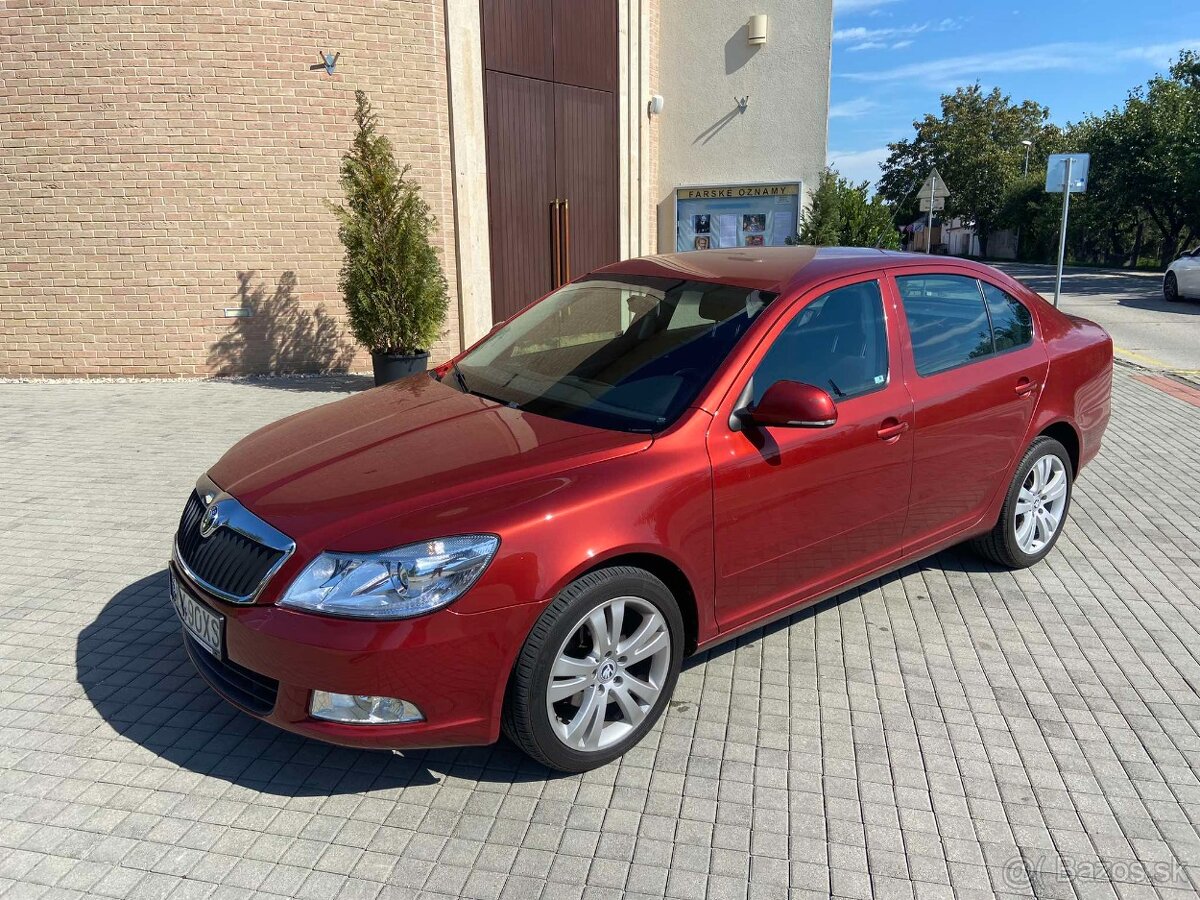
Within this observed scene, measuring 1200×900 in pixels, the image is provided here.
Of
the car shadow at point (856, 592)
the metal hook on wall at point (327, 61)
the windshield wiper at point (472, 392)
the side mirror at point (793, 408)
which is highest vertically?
the metal hook on wall at point (327, 61)

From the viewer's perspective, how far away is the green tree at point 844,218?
1351 cm

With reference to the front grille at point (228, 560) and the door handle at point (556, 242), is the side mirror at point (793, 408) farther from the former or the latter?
the door handle at point (556, 242)

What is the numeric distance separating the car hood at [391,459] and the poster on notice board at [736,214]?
1164 centimetres

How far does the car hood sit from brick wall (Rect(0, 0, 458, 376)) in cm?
727

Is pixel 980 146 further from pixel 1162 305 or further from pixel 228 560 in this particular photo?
pixel 228 560

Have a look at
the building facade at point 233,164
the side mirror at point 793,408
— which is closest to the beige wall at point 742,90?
the building facade at point 233,164

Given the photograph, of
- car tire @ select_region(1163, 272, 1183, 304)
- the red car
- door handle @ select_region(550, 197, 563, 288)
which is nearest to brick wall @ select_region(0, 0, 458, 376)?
door handle @ select_region(550, 197, 563, 288)

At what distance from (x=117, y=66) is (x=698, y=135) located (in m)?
8.51

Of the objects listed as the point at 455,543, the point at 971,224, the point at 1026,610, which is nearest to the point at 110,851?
the point at 455,543

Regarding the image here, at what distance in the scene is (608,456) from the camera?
3.10 m

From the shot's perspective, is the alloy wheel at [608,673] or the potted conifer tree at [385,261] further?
the potted conifer tree at [385,261]

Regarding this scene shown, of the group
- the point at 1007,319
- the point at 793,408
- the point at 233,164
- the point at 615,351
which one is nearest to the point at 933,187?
the point at 233,164

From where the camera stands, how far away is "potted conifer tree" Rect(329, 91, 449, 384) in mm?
9070

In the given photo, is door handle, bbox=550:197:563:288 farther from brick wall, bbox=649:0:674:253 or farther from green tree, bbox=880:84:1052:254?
green tree, bbox=880:84:1052:254
